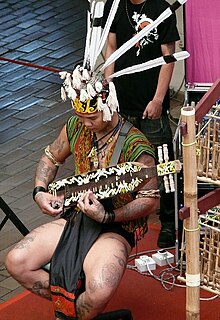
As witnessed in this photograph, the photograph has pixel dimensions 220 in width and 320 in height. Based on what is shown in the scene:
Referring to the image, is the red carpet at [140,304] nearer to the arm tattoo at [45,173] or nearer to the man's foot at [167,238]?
the man's foot at [167,238]

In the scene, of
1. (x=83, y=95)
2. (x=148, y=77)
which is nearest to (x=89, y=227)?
(x=83, y=95)

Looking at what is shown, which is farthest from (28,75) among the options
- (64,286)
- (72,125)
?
(64,286)

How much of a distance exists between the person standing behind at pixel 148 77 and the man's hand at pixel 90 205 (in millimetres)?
1188

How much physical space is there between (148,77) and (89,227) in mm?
1363

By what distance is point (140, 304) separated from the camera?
5.71 metres

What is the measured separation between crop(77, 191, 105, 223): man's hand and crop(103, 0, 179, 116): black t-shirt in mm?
1354

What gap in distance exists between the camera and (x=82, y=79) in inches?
197

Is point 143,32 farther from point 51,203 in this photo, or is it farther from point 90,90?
point 51,203

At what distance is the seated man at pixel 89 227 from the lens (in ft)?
16.3

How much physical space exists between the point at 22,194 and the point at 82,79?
7.44 feet

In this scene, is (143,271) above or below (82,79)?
below

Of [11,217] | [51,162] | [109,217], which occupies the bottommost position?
[11,217]

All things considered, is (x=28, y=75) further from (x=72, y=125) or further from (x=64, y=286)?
(x=64, y=286)

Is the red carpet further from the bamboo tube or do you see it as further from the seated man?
the bamboo tube
